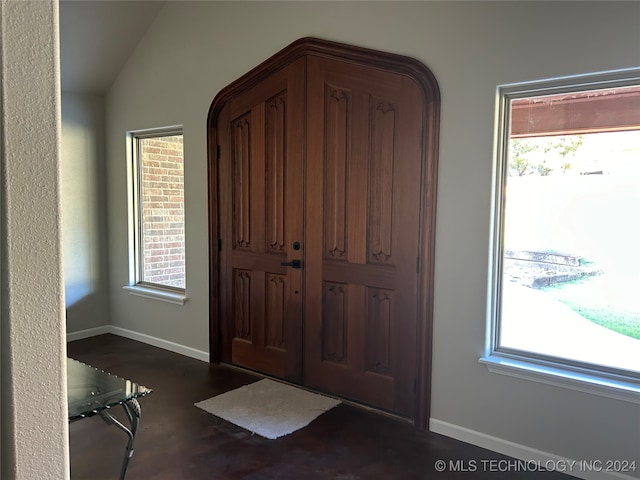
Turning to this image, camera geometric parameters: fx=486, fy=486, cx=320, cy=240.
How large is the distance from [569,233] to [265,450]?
2.04 meters

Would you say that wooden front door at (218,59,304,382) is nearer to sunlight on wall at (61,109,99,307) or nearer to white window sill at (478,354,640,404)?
white window sill at (478,354,640,404)

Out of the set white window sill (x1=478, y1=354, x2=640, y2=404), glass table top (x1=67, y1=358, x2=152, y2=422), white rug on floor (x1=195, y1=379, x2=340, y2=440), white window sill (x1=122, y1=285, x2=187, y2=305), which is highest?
white window sill (x1=122, y1=285, x2=187, y2=305)

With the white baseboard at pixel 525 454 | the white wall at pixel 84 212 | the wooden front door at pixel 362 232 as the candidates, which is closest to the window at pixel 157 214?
the white wall at pixel 84 212

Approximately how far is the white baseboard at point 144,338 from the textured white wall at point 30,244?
356cm

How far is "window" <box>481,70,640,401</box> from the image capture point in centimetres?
242

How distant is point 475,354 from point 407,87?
1.65 metres

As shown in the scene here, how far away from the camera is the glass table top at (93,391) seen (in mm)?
2001

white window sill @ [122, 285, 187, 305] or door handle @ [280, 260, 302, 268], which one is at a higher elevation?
door handle @ [280, 260, 302, 268]

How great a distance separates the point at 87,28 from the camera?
13.6 feet

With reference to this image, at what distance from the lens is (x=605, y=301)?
2488 mm

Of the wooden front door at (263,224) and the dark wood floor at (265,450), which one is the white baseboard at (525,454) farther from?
the wooden front door at (263,224)

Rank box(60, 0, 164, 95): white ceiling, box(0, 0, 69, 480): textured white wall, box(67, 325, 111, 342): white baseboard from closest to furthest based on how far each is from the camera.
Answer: box(0, 0, 69, 480): textured white wall, box(60, 0, 164, 95): white ceiling, box(67, 325, 111, 342): white baseboard

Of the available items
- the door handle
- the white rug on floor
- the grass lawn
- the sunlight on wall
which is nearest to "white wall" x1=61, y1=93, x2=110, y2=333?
the sunlight on wall

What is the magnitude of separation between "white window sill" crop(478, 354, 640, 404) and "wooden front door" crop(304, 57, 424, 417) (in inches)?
22.2
